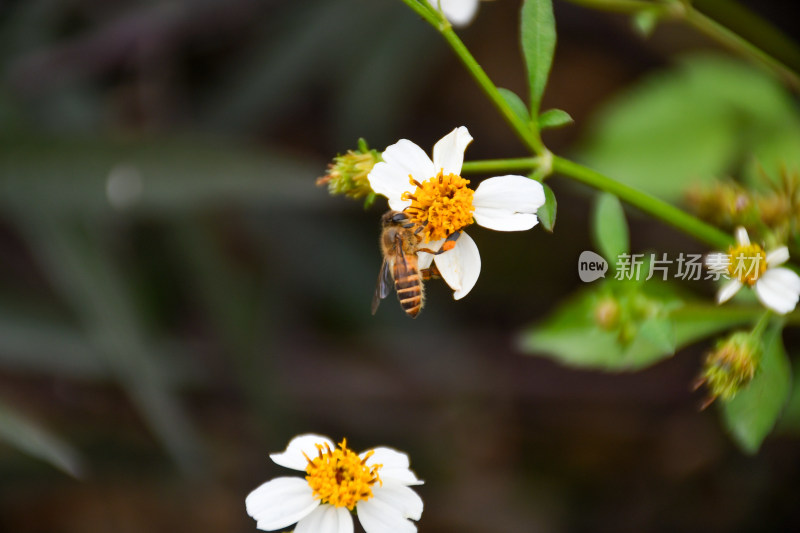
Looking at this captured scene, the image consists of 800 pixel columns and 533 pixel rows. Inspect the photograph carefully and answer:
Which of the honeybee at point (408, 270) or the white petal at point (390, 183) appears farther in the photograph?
the honeybee at point (408, 270)

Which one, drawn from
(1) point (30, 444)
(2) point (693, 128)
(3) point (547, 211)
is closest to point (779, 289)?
(3) point (547, 211)

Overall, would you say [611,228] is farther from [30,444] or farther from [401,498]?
[30,444]

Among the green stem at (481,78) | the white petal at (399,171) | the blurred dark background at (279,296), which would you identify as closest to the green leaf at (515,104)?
the green stem at (481,78)

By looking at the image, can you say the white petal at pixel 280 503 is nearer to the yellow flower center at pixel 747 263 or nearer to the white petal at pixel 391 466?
the white petal at pixel 391 466

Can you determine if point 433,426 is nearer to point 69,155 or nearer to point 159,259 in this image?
point 159,259

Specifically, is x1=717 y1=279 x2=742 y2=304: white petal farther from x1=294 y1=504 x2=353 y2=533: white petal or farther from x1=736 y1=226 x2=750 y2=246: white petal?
x1=294 y1=504 x2=353 y2=533: white petal
